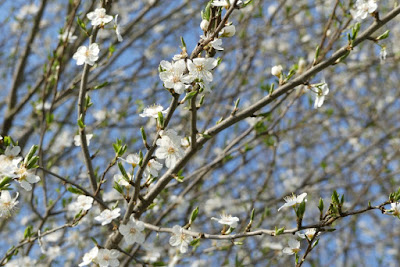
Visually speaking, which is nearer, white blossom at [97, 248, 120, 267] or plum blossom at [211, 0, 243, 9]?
plum blossom at [211, 0, 243, 9]

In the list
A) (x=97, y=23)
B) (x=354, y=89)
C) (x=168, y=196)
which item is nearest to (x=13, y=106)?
(x=168, y=196)

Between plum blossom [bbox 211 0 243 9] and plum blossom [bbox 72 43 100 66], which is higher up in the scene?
plum blossom [bbox 211 0 243 9]

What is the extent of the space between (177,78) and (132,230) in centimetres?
68

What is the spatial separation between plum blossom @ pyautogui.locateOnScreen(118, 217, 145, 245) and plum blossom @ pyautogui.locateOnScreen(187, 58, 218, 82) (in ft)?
2.18

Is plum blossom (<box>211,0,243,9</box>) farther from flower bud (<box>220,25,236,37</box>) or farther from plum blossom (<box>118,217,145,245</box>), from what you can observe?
plum blossom (<box>118,217,145,245</box>)

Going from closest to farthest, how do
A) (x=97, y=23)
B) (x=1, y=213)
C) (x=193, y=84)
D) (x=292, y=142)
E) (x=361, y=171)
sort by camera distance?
(x=193, y=84)
(x=1, y=213)
(x=97, y=23)
(x=361, y=171)
(x=292, y=142)

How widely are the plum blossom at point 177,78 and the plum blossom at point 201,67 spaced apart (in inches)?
1.0

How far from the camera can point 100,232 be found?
422 cm

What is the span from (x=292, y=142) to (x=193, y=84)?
413 centimetres

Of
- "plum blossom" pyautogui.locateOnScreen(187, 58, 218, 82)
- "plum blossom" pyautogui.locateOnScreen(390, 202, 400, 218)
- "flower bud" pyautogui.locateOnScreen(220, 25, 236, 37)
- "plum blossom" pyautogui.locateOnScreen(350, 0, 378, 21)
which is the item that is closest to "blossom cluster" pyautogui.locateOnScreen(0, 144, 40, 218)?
"plum blossom" pyautogui.locateOnScreen(187, 58, 218, 82)

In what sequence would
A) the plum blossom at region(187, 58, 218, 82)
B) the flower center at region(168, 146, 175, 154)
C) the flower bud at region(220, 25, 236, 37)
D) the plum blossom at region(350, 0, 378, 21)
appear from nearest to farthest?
1. the plum blossom at region(187, 58, 218, 82)
2. the flower bud at region(220, 25, 236, 37)
3. the flower center at region(168, 146, 175, 154)
4. the plum blossom at region(350, 0, 378, 21)

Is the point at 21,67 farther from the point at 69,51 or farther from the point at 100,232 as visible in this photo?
the point at 100,232

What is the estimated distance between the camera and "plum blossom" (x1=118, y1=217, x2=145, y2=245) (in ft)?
6.37

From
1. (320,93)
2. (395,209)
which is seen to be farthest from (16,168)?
(395,209)
